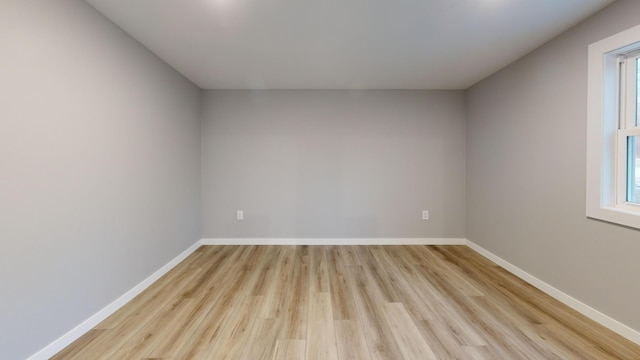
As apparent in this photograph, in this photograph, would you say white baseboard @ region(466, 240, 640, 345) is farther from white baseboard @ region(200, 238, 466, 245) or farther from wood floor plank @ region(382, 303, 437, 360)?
wood floor plank @ region(382, 303, 437, 360)

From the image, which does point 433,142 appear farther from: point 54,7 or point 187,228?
point 54,7

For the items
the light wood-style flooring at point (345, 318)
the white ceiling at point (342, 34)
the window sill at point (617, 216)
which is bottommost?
the light wood-style flooring at point (345, 318)

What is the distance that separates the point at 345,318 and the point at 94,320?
6.00 ft

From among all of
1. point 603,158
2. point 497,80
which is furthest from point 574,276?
point 497,80

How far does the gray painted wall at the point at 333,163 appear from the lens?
3.87 meters

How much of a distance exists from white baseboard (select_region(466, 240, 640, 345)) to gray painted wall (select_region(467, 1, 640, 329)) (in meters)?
0.04

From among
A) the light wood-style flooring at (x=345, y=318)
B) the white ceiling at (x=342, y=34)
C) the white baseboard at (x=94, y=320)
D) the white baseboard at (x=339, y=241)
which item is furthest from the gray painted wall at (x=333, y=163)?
the white baseboard at (x=94, y=320)

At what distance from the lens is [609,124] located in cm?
197

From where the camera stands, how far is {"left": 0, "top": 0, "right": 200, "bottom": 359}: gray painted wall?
4.70 ft

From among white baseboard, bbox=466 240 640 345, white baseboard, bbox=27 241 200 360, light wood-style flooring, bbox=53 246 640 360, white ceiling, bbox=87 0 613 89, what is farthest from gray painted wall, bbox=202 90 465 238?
white baseboard, bbox=27 241 200 360

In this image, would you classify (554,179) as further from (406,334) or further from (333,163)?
(333,163)

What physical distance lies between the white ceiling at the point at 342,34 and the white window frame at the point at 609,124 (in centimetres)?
39

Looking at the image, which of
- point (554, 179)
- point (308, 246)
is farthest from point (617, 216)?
point (308, 246)

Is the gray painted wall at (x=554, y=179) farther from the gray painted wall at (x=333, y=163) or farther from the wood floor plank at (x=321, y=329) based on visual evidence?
the wood floor plank at (x=321, y=329)
